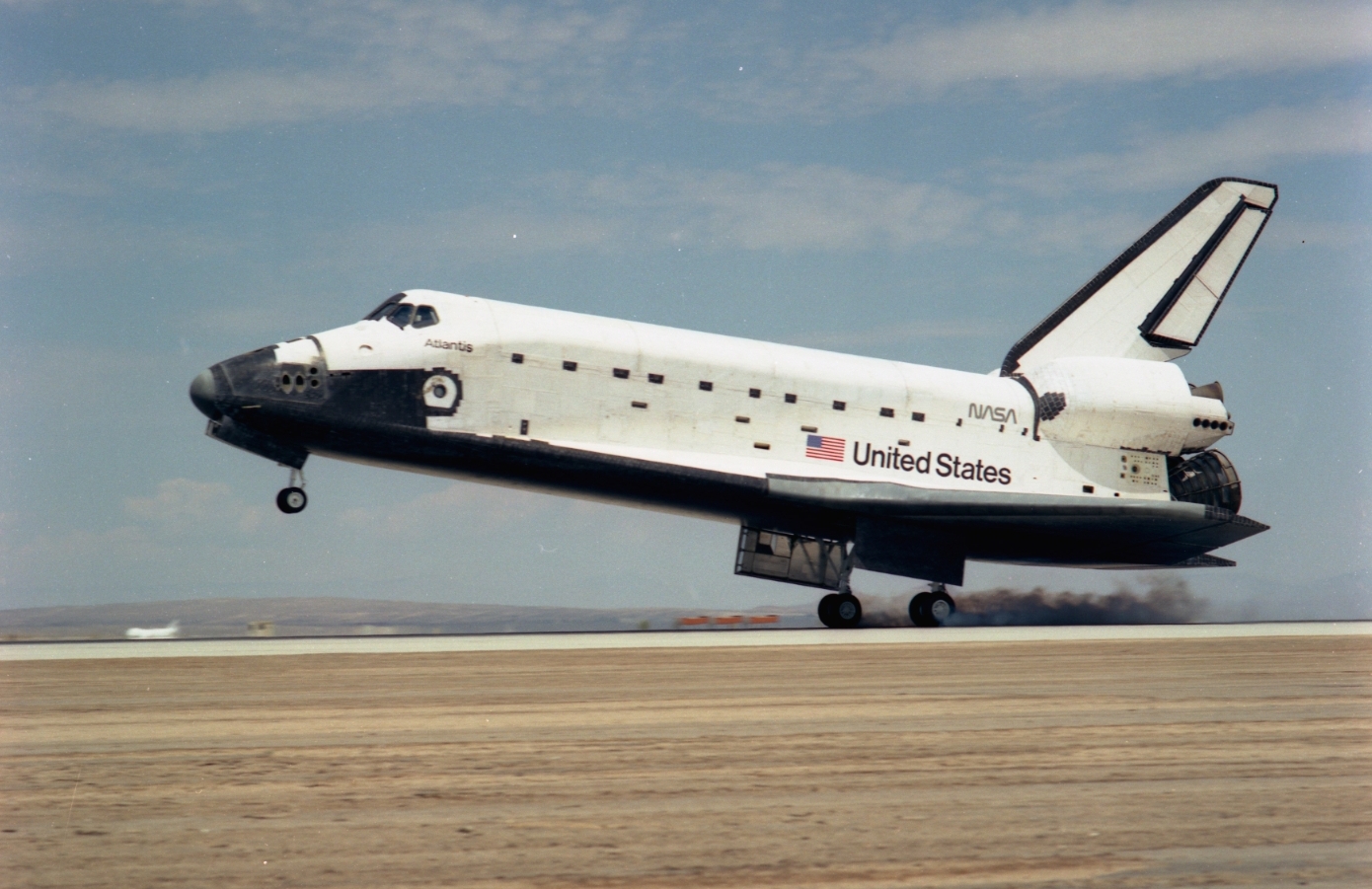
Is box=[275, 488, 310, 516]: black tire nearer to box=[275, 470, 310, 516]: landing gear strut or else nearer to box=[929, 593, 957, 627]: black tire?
box=[275, 470, 310, 516]: landing gear strut

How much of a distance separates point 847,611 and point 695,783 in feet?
52.9

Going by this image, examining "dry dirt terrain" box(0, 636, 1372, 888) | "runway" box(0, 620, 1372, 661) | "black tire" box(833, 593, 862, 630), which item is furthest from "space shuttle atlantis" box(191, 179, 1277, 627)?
"dry dirt terrain" box(0, 636, 1372, 888)

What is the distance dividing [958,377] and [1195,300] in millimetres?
5893

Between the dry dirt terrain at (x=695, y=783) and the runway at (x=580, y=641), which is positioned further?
the runway at (x=580, y=641)

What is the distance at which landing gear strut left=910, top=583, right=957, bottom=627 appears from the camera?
20.7 metres

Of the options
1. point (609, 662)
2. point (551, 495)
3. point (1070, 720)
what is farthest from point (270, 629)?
point (1070, 720)

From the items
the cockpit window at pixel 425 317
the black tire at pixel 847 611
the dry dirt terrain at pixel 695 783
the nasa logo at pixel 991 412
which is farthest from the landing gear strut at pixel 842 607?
the dry dirt terrain at pixel 695 783

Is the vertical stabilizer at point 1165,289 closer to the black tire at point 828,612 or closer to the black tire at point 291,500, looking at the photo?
the black tire at point 828,612

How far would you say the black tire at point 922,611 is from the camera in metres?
20.7

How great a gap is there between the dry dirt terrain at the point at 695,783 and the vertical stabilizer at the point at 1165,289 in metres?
15.8

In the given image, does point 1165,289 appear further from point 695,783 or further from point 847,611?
point 695,783

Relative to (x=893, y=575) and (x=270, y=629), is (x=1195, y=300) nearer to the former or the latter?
(x=893, y=575)

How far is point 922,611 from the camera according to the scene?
20672 mm

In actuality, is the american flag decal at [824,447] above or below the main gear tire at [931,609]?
above
